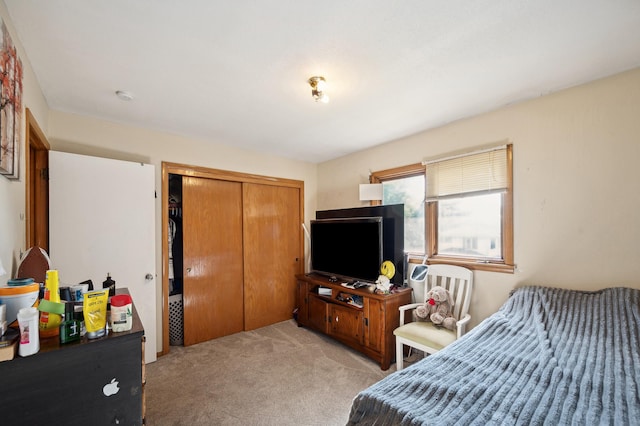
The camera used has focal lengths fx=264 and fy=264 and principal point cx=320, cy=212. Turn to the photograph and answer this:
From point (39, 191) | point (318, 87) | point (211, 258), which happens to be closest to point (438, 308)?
point (318, 87)

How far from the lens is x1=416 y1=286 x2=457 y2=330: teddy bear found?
2.36m

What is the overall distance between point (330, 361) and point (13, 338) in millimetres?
2415

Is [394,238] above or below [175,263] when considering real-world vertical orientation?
above

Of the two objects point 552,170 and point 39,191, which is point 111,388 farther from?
point 552,170

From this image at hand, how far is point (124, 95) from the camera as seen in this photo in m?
2.08

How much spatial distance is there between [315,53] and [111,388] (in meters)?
1.87

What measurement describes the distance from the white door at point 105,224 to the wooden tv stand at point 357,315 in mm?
1761

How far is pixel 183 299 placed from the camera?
3.07 meters

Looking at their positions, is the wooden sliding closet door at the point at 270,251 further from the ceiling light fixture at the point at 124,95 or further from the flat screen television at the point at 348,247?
the ceiling light fixture at the point at 124,95

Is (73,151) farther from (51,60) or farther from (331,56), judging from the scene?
(331,56)

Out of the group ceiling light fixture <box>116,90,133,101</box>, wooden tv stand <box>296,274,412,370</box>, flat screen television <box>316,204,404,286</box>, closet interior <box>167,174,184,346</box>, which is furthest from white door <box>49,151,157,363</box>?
flat screen television <box>316,204,404,286</box>

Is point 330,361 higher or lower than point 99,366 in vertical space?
lower

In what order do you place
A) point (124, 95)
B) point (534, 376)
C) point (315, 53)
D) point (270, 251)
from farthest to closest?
point (270, 251), point (124, 95), point (315, 53), point (534, 376)

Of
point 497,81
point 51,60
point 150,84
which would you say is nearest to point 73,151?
point 51,60
